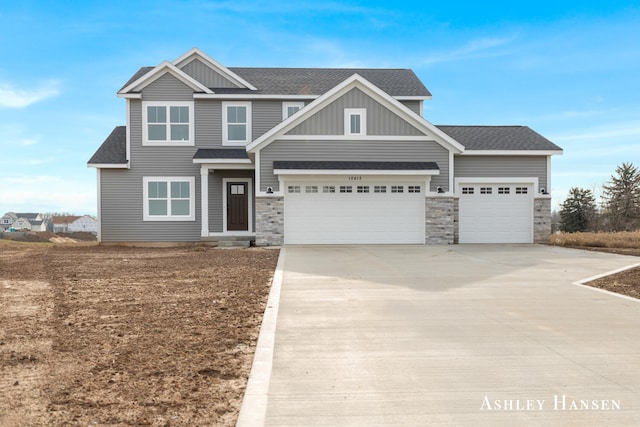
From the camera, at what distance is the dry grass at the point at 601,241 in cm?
1974

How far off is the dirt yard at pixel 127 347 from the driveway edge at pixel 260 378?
8cm

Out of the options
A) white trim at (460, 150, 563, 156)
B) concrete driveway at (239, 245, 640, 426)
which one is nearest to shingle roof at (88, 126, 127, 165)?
concrete driveway at (239, 245, 640, 426)

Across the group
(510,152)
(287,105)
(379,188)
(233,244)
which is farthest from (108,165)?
(510,152)

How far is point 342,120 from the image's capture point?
1831cm

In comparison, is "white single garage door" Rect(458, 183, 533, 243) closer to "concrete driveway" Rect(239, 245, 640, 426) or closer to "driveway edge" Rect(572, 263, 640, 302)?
"driveway edge" Rect(572, 263, 640, 302)

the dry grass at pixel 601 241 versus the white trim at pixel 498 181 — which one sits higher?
the white trim at pixel 498 181

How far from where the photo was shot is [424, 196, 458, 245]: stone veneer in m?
18.6

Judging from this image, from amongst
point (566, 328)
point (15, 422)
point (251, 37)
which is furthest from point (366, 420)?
point (251, 37)

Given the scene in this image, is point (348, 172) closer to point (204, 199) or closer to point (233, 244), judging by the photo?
point (233, 244)

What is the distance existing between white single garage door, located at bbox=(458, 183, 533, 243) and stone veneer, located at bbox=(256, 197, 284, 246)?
23.7 ft

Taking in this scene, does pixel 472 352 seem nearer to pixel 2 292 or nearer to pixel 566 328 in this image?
pixel 566 328

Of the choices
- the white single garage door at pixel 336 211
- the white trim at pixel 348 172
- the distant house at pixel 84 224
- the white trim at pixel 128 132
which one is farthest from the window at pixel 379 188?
the distant house at pixel 84 224

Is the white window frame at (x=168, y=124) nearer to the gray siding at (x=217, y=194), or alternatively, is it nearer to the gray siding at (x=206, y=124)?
the gray siding at (x=206, y=124)

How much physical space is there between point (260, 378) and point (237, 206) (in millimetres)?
17007
